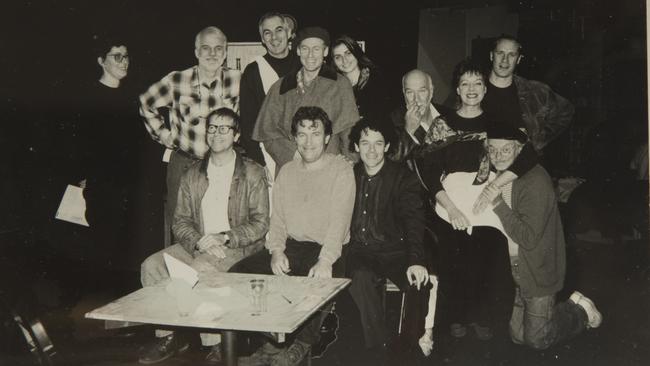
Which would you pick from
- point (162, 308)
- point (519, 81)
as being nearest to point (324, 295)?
point (162, 308)

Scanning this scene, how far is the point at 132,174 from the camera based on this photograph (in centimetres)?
364

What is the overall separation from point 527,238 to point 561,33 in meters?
1.04

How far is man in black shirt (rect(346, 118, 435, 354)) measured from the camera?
3000 mm

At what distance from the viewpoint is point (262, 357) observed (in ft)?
10.2

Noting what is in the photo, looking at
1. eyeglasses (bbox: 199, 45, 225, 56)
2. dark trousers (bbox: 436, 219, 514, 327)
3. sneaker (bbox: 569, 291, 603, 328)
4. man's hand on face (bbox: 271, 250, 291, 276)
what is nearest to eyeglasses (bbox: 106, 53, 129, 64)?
eyeglasses (bbox: 199, 45, 225, 56)

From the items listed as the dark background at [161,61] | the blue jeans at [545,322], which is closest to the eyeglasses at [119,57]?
the dark background at [161,61]

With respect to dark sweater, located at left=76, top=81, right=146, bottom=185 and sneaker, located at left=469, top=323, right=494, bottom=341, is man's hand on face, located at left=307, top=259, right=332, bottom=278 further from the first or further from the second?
dark sweater, located at left=76, top=81, right=146, bottom=185

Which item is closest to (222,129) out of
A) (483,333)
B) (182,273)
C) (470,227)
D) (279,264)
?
(279,264)

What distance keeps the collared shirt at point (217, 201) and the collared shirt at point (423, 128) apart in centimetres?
100

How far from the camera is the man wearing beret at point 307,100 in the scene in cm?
330

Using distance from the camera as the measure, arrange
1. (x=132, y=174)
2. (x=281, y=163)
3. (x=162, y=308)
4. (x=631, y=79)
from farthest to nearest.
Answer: (x=132, y=174)
(x=281, y=163)
(x=631, y=79)
(x=162, y=308)

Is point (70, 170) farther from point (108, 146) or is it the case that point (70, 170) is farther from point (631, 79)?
point (631, 79)

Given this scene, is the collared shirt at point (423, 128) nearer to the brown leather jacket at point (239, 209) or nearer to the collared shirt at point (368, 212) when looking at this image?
the collared shirt at point (368, 212)

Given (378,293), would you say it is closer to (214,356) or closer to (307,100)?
(214,356)
